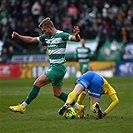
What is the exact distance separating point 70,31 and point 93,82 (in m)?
19.7

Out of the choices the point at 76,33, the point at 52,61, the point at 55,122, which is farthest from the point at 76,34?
the point at 55,122

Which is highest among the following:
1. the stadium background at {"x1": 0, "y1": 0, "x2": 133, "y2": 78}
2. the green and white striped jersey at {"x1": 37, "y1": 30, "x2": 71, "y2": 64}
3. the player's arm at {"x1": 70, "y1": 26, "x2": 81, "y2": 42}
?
the player's arm at {"x1": 70, "y1": 26, "x2": 81, "y2": 42}

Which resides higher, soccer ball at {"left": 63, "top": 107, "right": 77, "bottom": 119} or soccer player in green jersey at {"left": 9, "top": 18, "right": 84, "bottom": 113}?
soccer player in green jersey at {"left": 9, "top": 18, "right": 84, "bottom": 113}

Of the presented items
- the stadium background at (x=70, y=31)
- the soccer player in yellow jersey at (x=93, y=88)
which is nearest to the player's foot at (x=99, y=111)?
the soccer player in yellow jersey at (x=93, y=88)

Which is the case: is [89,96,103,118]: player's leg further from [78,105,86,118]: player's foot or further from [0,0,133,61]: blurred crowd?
[0,0,133,61]: blurred crowd

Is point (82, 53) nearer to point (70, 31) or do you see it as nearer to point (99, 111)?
point (70, 31)

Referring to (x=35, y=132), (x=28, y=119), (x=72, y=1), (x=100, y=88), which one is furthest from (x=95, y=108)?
(x=72, y=1)

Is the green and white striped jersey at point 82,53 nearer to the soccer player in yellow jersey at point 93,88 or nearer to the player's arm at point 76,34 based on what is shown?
the soccer player in yellow jersey at point 93,88

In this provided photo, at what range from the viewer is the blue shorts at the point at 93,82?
1062 cm

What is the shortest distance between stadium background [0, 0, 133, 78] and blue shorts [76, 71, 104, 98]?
1724 centimetres

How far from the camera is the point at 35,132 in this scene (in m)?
8.52

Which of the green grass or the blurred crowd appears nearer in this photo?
the green grass

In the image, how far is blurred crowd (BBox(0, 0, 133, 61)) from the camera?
100.0 feet

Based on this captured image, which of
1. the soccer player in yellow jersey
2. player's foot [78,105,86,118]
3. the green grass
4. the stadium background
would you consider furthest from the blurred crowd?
player's foot [78,105,86,118]
